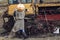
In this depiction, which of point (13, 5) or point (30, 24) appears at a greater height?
point (13, 5)

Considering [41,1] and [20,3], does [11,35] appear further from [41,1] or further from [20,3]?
[41,1]

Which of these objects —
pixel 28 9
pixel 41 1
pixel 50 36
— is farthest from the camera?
pixel 41 1

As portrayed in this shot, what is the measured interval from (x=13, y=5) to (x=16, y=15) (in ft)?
2.47

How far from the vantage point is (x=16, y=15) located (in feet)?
34.4

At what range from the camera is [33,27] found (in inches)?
417

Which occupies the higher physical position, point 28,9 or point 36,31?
point 28,9

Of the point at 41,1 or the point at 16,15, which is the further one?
the point at 41,1

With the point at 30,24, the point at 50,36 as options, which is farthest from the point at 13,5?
the point at 50,36

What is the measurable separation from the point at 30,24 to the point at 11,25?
0.81 metres

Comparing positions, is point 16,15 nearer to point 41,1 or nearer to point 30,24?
point 30,24

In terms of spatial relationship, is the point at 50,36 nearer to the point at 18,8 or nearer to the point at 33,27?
the point at 33,27

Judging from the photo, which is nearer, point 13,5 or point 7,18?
point 13,5

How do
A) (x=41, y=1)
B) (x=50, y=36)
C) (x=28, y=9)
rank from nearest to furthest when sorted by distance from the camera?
1. (x=50, y=36)
2. (x=28, y=9)
3. (x=41, y=1)

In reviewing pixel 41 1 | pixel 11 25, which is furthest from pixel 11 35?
pixel 41 1
